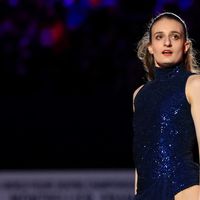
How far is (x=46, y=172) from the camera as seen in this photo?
14.4 ft

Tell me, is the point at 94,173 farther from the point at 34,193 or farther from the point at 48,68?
the point at 48,68

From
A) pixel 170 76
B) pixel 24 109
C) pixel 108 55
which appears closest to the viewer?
pixel 170 76

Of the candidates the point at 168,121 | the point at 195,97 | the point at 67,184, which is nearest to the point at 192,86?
the point at 195,97

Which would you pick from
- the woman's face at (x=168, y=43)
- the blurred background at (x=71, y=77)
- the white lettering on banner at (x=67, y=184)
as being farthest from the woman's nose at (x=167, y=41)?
the blurred background at (x=71, y=77)

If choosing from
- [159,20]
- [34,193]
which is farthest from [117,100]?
[159,20]

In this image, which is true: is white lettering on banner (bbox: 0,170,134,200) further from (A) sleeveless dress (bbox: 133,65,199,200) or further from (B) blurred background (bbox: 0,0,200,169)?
(A) sleeveless dress (bbox: 133,65,199,200)

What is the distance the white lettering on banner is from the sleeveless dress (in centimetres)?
197

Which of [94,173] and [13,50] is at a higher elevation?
[13,50]

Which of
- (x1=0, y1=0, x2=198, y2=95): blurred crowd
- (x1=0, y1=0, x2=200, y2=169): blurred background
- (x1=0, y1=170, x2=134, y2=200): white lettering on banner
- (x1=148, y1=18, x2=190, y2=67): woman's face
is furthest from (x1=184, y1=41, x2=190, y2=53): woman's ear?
(x1=0, y1=0, x2=198, y2=95): blurred crowd

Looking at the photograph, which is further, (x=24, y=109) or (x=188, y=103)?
(x=24, y=109)

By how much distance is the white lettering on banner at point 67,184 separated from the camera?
4.32 m

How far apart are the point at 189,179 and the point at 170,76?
0.40m

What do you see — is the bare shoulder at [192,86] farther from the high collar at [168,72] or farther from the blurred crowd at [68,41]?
the blurred crowd at [68,41]

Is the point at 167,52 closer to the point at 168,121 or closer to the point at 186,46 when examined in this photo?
the point at 186,46
